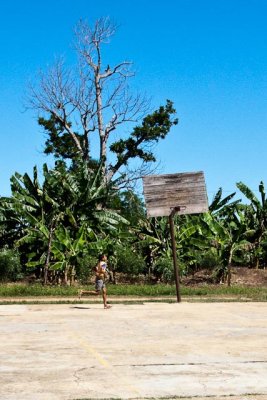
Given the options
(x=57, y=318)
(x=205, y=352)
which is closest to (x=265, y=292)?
(x=57, y=318)

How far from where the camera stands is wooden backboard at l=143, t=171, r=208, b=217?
1953 cm

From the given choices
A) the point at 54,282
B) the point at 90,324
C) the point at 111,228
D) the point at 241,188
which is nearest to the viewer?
the point at 90,324

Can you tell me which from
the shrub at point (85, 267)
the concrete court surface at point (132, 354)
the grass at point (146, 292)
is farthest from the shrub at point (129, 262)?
the concrete court surface at point (132, 354)

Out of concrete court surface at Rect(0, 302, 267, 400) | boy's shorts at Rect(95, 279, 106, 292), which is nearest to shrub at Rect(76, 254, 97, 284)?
boy's shorts at Rect(95, 279, 106, 292)

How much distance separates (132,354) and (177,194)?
10.2m

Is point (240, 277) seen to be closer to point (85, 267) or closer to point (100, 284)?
point (85, 267)

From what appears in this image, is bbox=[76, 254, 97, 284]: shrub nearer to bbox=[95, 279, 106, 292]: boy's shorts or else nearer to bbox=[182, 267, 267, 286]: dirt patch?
bbox=[182, 267, 267, 286]: dirt patch

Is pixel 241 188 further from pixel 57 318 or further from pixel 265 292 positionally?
pixel 57 318

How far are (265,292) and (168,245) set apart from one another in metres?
5.48

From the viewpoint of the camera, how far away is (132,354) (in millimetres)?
9664

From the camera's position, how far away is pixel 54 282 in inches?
1015

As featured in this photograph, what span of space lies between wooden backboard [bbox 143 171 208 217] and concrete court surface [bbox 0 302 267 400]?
4.08m

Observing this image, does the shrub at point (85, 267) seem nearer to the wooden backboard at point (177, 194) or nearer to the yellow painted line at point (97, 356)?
the wooden backboard at point (177, 194)

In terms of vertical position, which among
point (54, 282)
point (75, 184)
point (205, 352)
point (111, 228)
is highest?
point (75, 184)
